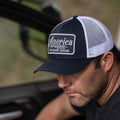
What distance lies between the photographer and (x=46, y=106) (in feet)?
7.56

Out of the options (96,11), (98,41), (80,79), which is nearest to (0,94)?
(80,79)

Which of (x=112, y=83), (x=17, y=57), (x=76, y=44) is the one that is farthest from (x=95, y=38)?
(x=17, y=57)

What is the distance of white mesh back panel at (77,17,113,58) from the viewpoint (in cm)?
149

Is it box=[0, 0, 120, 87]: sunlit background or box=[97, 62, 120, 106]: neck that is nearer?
box=[97, 62, 120, 106]: neck

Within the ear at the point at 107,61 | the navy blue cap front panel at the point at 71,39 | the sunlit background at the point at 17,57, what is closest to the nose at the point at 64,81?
the navy blue cap front panel at the point at 71,39

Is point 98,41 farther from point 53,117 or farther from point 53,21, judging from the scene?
point 53,117

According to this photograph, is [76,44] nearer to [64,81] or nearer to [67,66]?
[67,66]

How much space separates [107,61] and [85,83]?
20 centimetres

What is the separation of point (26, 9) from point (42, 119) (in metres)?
1.05

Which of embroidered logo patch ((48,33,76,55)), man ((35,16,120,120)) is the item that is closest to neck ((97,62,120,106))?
man ((35,16,120,120))

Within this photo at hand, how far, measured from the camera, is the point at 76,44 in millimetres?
1487

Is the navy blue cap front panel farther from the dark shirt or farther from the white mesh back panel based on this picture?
the dark shirt

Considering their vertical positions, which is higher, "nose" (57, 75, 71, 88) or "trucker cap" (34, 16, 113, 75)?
"trucker cap" (34, 16, 113, 75)

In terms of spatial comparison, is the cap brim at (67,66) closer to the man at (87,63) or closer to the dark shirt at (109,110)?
the man at (87,63)
